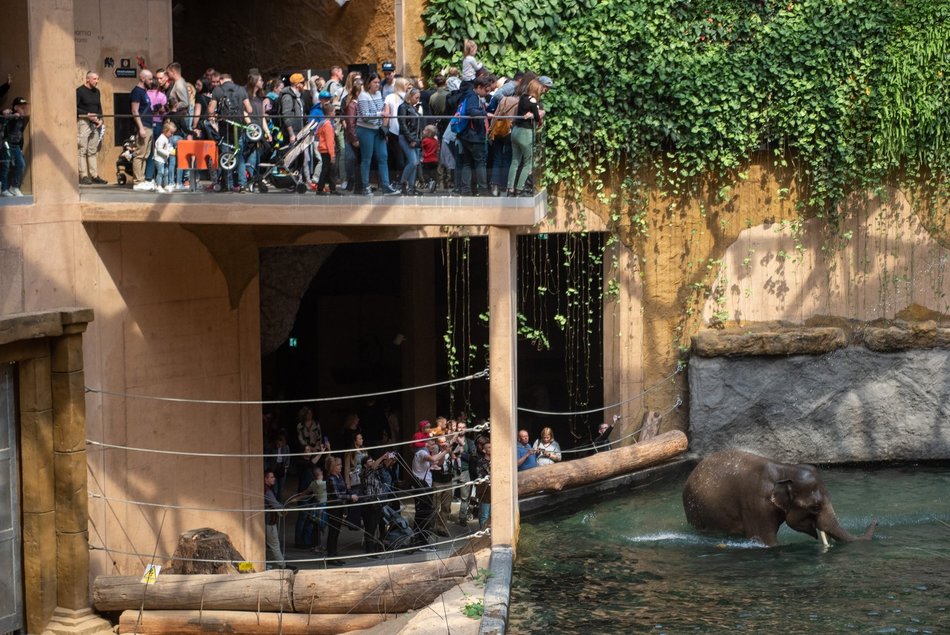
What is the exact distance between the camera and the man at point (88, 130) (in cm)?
1500

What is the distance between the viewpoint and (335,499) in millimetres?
16891

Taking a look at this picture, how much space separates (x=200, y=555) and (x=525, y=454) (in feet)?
16.4

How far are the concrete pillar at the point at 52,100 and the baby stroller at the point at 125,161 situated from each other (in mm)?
465

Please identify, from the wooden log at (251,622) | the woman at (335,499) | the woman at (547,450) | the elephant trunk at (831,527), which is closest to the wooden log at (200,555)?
the wooden log at (251,622)

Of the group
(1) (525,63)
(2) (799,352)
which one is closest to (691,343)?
(2) (799,352)

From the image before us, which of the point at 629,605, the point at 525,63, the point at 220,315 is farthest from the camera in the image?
the point at 525,63

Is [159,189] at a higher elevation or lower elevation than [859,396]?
higher

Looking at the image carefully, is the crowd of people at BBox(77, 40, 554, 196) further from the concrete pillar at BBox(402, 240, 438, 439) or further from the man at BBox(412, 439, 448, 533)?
the concrete pillar at BBox(402, 240, 438, 439)

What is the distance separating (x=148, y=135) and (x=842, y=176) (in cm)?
1036

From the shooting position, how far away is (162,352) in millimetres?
16250

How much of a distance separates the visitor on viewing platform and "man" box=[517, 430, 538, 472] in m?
7.16

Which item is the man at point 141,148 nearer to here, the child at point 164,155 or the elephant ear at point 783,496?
the child at point 164,155

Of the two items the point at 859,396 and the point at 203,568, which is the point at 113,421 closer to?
the point at 203,568

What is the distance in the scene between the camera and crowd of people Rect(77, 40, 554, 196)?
47.7 ft
